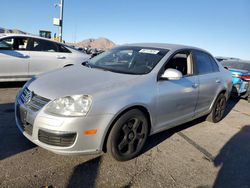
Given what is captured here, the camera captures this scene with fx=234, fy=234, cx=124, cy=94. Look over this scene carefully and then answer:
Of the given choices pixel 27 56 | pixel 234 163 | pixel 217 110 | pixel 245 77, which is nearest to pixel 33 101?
pixel 234 163

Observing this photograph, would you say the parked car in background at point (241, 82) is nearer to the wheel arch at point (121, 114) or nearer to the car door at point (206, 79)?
the car door at point (206, 79)

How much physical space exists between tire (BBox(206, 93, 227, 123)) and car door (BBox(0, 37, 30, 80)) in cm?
488

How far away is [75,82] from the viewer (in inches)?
116

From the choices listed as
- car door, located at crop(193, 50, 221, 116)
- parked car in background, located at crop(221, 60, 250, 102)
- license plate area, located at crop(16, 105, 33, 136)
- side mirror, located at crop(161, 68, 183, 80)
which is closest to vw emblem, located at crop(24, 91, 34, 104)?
license plate area, located at crop(16, 105, 33, 136)

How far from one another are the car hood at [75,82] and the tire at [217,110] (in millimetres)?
2519

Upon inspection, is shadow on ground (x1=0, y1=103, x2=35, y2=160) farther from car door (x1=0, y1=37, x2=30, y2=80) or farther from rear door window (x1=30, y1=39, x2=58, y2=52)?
rear door window (x1=30, y1=39, x2=58, y2=52)

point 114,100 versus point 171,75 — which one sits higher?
point 171,75

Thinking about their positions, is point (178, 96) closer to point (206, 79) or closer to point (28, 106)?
point (206, 79)

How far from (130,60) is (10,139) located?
2.16 metres

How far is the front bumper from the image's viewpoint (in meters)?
2.53

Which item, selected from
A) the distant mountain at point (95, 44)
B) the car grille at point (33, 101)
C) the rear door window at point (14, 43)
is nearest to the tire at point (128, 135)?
the car grille at point (33, 101)

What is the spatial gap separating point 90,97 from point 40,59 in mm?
4557

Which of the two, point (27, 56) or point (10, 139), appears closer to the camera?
point (10, 139)

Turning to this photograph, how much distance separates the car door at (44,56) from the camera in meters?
6.51
